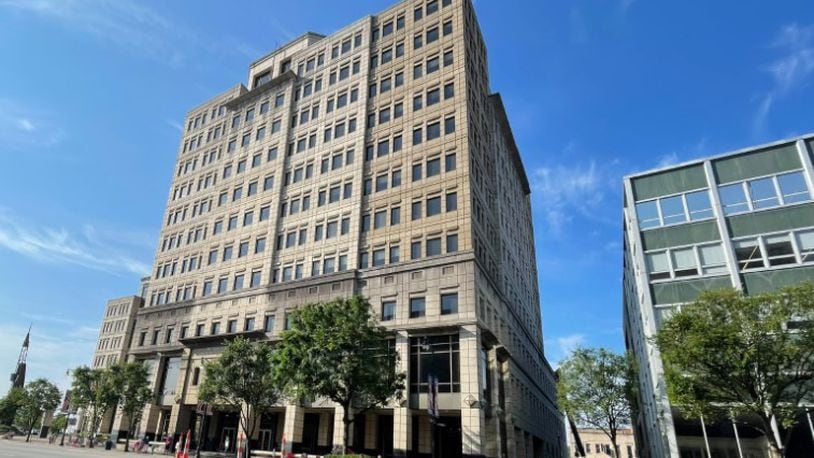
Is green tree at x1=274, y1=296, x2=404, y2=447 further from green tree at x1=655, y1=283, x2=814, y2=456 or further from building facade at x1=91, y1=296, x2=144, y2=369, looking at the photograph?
building facade at x1=91, y1=296, x2=144, y2=369

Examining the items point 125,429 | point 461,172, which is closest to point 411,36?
point 461,172

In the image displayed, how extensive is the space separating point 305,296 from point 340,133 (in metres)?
17.7

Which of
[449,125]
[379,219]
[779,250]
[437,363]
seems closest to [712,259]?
[779,250]

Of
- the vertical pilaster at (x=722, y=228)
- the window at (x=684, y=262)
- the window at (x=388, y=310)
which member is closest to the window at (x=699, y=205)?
the vertical pilaster at (x=722, y=228)

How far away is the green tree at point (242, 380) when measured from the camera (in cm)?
3650

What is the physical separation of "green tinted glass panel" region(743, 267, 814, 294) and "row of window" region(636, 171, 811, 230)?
187 inches

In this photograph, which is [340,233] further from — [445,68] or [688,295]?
[688,295]

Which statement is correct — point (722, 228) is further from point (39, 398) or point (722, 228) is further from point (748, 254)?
point (39, 398)

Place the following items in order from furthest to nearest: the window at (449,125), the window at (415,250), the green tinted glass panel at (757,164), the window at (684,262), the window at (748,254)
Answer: the window at (449,125) < the window at (415,250) < the window at (684,262) < the green tinted glass panel at (757,164) < the window at (748,254)

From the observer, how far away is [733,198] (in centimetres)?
3400

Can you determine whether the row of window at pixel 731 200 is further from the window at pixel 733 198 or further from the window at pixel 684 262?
the window at pixel 684 262

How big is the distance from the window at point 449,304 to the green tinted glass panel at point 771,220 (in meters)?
20.2

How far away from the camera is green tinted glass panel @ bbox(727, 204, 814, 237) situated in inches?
1236

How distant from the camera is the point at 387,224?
42.1m
